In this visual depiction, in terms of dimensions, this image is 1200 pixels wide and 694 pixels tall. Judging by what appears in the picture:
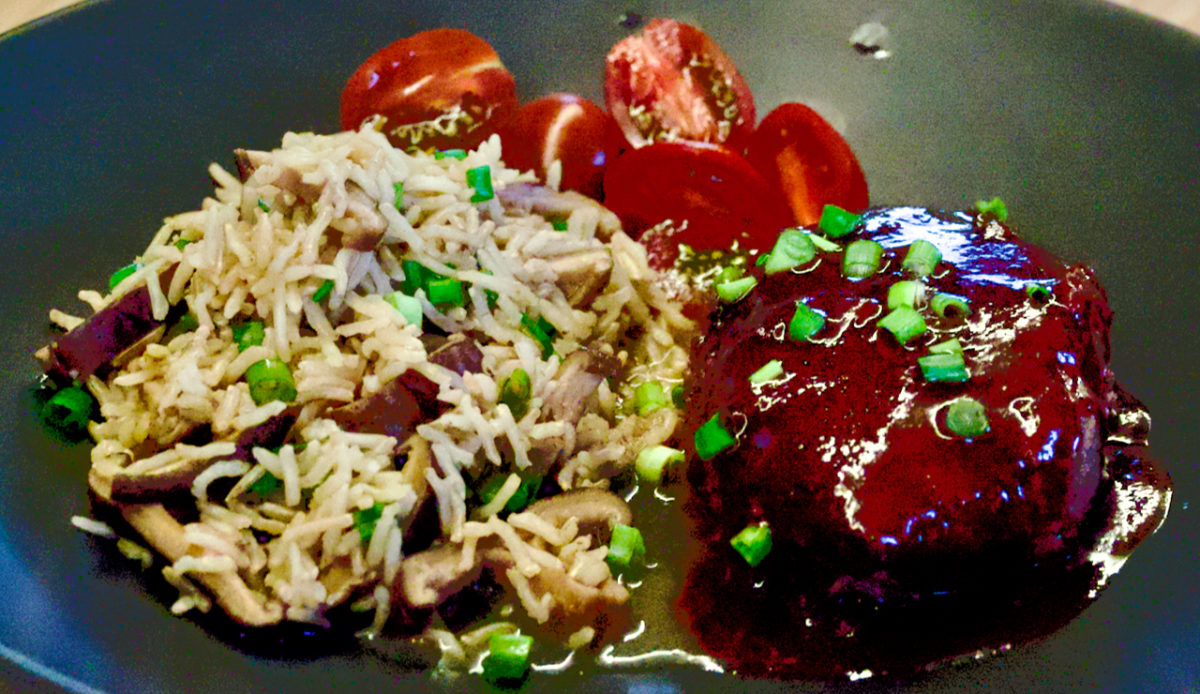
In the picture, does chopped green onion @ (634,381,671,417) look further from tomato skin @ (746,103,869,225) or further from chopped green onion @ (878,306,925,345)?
tomato skin @ (746,103,869,225)

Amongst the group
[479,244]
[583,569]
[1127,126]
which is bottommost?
[583,569]

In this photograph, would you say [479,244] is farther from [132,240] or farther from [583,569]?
[132,240]

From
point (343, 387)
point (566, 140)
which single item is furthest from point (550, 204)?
point (343, 387)

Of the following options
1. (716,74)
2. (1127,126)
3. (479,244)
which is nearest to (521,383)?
(479,244)

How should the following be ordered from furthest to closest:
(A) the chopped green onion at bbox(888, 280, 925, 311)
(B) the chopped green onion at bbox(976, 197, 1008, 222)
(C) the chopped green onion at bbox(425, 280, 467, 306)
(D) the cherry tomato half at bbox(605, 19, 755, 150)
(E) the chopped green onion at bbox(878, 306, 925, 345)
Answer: (D) the cherry tomato half at bbox(605, 19, 755, 150), (B) the chopped green onion at bbox(976, 197, 1008, 222), (C) the chopped green onion at bbox(425, 280, 467, 306), (A) the chopped green onion at bbox(888, 280, 925, 311), (E) the chopped green onion at bbox(878, 306, 925, 345)

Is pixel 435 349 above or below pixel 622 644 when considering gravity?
above

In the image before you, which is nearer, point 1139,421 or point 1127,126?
point 1139,421

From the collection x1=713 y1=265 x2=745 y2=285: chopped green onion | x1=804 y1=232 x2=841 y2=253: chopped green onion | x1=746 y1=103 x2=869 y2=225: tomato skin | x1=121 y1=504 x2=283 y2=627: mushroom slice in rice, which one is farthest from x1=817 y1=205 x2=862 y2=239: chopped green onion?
x1=121 y1=504 x2=283 y2=627: mushroom slice in rice
